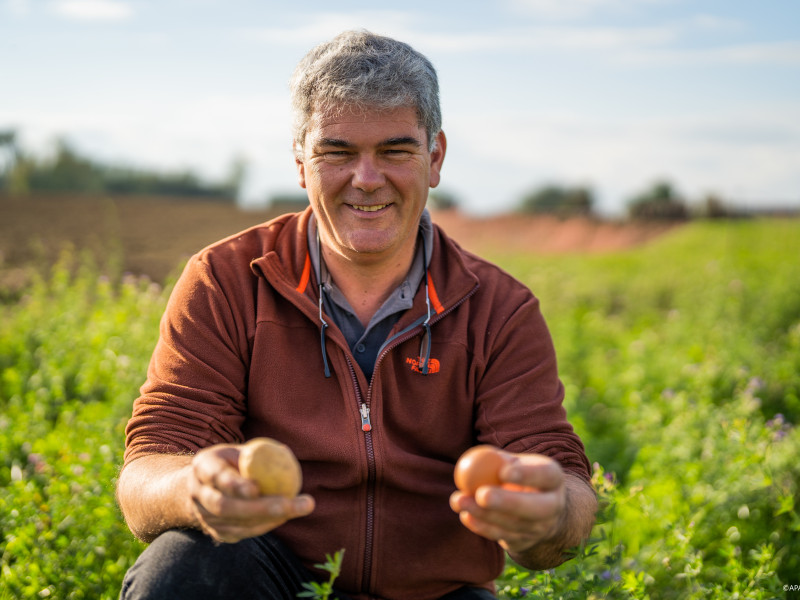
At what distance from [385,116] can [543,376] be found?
3.03ft

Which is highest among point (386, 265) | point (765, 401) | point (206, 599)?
point (386, 265)

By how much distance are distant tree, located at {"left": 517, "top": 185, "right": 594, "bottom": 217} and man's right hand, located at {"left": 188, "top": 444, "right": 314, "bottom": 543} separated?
24.9 meters

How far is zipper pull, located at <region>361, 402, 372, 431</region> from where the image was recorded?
211 cm

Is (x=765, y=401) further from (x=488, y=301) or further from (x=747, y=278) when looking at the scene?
(x=747, y=278)

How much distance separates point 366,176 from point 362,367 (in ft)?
1.91

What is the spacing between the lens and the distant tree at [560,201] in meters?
26.2

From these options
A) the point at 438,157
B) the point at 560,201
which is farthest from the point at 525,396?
the point at 560,201

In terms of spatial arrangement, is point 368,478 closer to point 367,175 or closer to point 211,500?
point 211,500

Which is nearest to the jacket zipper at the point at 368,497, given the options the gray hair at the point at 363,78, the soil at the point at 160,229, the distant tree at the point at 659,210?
the gray hair at the point at 363,78

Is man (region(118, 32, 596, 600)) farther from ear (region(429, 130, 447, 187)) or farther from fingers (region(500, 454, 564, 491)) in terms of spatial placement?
fingers (region(500, 454, 564, 491))

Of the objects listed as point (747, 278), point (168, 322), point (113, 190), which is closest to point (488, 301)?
point (168, 322)

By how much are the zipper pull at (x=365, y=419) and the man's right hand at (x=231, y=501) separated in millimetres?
564

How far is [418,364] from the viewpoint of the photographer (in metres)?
2.21

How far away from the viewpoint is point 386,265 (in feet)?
7.84
